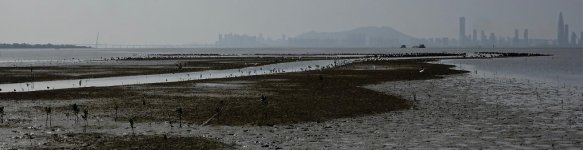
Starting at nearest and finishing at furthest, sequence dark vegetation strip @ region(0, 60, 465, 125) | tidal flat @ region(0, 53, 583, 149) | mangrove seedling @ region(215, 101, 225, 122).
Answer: tidal flat @ region(0, 53, 583, 149) < mangrove seedling @ region(215, 101, 225, 122) < dark vegetation strip @ region(0, 60, 465, 125)

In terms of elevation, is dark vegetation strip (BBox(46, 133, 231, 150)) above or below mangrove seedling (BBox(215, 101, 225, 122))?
below

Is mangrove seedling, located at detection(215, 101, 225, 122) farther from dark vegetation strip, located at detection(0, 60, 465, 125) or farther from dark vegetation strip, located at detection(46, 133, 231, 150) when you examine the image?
dark vegetation strip, located at detection(46, 133, 231, 150)

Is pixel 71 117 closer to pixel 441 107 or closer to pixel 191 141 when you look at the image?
pixel 191 141

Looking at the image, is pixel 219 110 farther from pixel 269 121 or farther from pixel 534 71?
pixel 534 71

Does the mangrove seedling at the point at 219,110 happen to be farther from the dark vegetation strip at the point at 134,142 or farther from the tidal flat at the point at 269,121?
the dark vegetation strip at the point at 134,142

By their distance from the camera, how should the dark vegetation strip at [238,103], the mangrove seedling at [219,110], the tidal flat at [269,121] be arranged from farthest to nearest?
the dark vegetation strip at [238,103]
the mangrove seedling at [219,110]
the tidal flat at [269,121]

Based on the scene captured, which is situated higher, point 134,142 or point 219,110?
point 219,110

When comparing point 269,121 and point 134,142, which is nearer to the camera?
point 134,142

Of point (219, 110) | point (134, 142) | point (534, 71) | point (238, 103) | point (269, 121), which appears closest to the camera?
point (134, 142)

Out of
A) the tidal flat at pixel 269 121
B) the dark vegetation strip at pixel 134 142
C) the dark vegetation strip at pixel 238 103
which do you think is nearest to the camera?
the dark vegetation strip at pixel 134 142

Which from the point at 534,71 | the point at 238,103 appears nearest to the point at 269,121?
the point at 238,103

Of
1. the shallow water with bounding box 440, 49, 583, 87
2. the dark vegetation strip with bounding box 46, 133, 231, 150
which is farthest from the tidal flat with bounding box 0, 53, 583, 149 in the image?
the shallow water with bounding box 440, 49, 583, 87

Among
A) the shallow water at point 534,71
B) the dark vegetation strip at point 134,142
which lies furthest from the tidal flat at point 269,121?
the shallow water at point 534,71

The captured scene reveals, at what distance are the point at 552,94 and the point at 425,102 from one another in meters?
11.2
